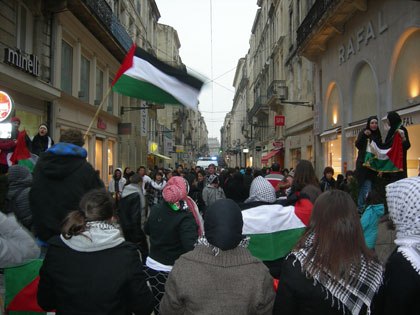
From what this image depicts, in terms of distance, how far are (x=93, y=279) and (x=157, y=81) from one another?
4710mm

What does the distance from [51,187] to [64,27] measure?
1316cm

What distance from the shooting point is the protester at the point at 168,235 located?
378 cm

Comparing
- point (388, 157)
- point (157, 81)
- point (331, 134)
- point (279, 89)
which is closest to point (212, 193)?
point (157, 81)

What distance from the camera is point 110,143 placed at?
73.6 feet

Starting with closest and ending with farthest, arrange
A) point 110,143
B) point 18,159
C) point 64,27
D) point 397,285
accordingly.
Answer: point 397,285 < point 18,159 < point 64,27 < point 110,143

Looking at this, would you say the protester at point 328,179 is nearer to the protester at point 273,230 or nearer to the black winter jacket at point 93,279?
the protester at point 273,230

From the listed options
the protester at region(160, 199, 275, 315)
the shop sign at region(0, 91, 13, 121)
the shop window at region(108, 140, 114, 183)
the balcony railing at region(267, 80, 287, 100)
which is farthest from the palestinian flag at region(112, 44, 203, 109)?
the balcony railing at region(267, 80, 287, 100)

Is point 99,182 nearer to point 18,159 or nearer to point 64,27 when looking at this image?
point 18,159

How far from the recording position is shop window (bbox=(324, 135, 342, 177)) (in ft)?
56.9

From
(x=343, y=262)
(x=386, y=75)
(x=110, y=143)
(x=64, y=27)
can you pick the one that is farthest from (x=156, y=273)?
(x=110, y=143)

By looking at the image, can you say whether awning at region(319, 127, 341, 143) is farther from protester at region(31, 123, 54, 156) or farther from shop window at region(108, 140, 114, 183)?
protester at region(31, 123, 54, 156)

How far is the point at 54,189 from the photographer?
3660 mm

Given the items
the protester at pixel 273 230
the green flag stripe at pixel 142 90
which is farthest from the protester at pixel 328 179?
the protester at pixel 273 230

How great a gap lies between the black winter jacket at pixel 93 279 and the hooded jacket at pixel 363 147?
193 inches
